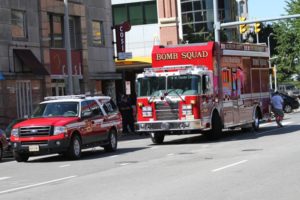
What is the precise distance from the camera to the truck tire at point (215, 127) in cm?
2539

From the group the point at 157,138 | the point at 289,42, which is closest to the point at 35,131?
the point at 157,138

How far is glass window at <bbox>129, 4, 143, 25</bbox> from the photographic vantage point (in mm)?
69062

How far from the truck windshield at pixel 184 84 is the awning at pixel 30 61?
437 inches

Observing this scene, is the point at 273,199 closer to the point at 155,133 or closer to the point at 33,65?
the point at 155,133

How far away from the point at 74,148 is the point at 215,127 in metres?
6.94

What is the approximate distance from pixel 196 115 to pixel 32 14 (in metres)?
14.3

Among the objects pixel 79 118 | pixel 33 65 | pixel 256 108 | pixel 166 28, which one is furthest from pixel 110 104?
pixel 166 28

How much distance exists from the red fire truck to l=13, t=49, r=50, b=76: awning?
31.4 ft

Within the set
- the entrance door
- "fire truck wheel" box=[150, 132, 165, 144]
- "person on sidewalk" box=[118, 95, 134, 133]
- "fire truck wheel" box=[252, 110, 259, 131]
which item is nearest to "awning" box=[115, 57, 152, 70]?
"person on sidewalk" box=[118, 95, 134, 133]

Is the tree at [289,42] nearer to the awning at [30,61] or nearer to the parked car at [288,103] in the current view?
the parked car at [288,103]

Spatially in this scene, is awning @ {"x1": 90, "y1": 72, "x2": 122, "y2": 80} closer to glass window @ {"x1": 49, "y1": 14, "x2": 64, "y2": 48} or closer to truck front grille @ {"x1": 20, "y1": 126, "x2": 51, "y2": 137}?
glass window @ {"x1": 49, "y1": 14, "x2": 64, "y2": 48}

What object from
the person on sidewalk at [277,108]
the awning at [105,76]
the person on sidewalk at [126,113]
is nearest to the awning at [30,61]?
the person on sidewalk at [126,113]

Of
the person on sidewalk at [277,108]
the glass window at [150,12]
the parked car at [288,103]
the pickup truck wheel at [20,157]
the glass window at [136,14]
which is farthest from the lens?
the glass window at [150,12]

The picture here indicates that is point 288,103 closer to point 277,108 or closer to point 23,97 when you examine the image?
point 277,108
